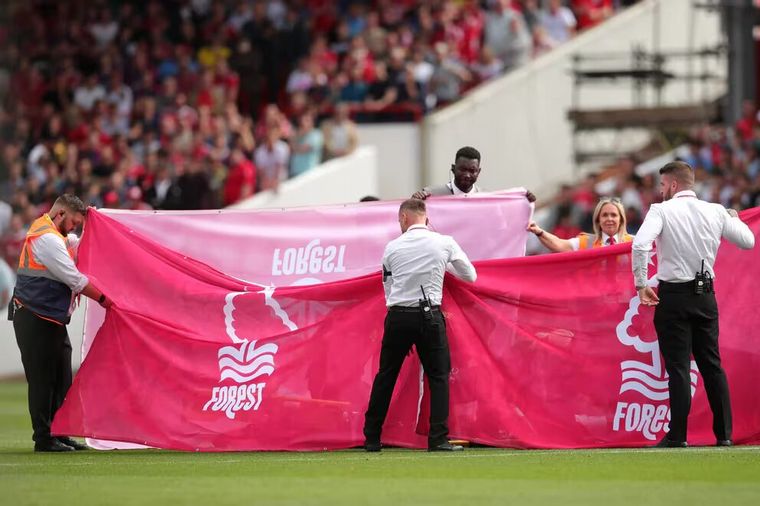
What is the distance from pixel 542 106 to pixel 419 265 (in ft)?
53.1

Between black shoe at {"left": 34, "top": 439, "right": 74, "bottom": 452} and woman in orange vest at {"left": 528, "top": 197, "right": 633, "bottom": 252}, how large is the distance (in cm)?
447

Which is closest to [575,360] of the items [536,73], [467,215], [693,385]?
[693,385]

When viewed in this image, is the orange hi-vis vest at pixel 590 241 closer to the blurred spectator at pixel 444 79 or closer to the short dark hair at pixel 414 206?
the short dark hair at pixel 414 206

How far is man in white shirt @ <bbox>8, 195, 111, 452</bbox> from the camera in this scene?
1428 centimetres

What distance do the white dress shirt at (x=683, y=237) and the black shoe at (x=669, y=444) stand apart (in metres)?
1.27

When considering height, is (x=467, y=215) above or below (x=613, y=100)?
below

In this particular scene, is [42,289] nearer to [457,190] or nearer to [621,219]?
[457,190]

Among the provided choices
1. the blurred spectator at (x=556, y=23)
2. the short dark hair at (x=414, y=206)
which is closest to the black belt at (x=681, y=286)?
the short dark hair at (x=414, y=206)

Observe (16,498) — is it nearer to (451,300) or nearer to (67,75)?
(451,300)

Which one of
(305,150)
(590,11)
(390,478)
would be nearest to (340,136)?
(305,150)

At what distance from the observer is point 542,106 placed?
95.9ft

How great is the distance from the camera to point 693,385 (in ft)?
46.2

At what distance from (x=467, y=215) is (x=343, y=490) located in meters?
4.88

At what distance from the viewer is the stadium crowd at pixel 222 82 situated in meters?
27.3
